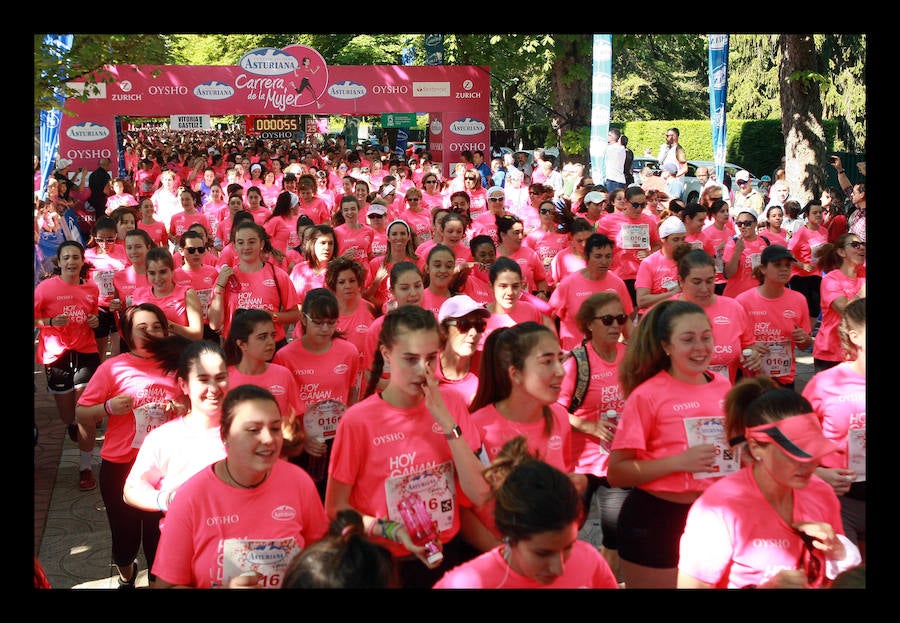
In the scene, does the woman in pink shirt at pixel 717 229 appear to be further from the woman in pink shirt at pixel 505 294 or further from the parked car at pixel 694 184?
the parked car at pixel 694 184

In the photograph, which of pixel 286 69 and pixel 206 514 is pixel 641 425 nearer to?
pixel 206 514

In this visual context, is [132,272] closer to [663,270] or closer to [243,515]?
[663,270]

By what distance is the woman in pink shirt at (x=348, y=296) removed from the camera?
6.70 m

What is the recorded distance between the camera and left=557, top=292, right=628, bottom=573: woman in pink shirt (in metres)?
4.93

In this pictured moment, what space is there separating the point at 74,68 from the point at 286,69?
15.3 meters

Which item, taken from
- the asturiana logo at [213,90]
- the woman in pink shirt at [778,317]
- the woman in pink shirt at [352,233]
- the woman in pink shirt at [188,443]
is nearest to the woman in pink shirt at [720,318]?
the woman in pink shirt at [778,317]

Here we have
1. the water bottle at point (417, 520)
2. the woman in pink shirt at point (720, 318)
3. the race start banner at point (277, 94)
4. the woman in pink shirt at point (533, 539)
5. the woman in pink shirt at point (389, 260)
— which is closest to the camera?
the woman in pink shirt at point (533, 539)

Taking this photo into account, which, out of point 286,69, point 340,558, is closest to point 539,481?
point 340,558

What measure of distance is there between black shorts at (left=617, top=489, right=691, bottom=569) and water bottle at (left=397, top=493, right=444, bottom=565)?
104 cm

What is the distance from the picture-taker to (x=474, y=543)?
395 centimetres

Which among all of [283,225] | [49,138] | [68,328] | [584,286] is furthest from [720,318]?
[49,138]

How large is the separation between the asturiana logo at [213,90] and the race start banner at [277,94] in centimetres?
2

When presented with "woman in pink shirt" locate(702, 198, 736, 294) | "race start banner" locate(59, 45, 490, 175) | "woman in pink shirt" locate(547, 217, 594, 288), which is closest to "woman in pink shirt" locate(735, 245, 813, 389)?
"woman in pink shirt" locate(547, 217, 594, 288)

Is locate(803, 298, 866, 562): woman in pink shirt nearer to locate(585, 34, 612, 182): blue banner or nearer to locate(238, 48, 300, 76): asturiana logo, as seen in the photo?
locate(585, 34, 612, 182): blue banner
